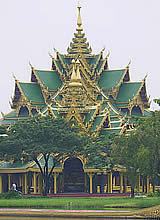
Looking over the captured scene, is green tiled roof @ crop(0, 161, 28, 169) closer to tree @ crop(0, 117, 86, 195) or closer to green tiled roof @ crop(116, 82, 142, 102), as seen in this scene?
tree @ crop(0, 117, 86, 195)

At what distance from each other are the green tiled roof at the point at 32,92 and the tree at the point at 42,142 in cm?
1742

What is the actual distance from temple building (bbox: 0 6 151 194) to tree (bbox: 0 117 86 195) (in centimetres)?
405

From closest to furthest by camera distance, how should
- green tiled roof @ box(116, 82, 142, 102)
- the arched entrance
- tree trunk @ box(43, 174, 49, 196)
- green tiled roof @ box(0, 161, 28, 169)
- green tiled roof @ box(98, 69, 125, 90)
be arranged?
tree trunk @ box(43, 174, 49, 196) → green tiled roof @ box(0, 161, 28, 169) → the arched entrance → green tiled roof @ box(98, 69, 125, 90) → green tiled roof @ box(116, 82, 142, 102)

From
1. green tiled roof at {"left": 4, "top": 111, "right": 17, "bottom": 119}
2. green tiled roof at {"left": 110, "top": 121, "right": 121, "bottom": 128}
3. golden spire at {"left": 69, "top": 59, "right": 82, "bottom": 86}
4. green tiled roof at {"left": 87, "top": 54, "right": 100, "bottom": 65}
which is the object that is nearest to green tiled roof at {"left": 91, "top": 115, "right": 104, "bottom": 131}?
green tiled roof at {"left": 110, "top": 121, "right": 121, "bottom": 128}

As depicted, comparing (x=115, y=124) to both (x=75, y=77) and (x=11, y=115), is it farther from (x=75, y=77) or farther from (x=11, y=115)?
(x=11, y=115)

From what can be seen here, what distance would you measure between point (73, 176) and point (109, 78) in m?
15.3

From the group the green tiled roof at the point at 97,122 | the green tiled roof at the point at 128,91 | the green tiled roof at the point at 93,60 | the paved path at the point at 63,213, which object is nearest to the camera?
the paved path at the point at 63,213

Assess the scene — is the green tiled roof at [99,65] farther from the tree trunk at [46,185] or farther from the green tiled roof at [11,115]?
the tree trunk at [46,185]

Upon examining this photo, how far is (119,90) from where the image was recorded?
7831 cm

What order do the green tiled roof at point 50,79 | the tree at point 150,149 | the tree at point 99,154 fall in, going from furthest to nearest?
the green tiled roof at point 50,79 < the tree at point 99,154 < the tree at point 150,149

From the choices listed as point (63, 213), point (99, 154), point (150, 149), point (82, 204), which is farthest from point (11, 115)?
point (63, 213)

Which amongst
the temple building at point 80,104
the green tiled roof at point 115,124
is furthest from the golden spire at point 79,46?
the green tiled roof at point 115,124

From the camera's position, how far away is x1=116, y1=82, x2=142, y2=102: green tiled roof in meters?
77.8

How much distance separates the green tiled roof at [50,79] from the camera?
77.4 meters
